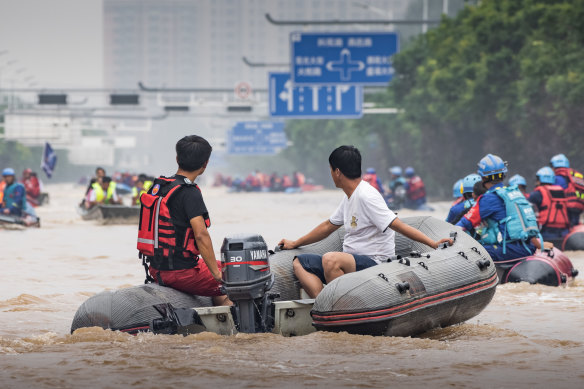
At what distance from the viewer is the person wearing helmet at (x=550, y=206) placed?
16688mm

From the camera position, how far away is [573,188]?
1739cm

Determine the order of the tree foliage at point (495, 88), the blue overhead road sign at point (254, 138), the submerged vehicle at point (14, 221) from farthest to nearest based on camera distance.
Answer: the blue overhead road sign at point (254, 138)
the tree foliage at point (495, 88)
the submerged vehicle at point (14, 221)

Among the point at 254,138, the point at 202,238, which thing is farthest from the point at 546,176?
the point at 254,138

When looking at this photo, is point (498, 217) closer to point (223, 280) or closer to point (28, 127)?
point (223, 280)

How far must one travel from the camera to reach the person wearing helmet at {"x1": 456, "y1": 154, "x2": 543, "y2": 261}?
1173 cm

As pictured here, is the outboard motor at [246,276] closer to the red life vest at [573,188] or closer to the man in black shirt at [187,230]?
the man in black shirt at [187,230]

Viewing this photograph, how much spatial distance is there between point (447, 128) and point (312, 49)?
13983mm

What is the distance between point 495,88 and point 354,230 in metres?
32.1

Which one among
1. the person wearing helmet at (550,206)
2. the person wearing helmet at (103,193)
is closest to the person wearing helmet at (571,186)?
the person wearing helmet at (550,206)

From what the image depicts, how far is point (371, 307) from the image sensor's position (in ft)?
27.4

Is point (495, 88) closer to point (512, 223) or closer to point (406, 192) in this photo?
point (406, 192)

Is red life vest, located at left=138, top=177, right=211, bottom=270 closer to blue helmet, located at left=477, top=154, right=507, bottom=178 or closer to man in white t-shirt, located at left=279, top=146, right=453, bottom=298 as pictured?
man in white t-shirt, located at left=279, top=146, right=453, bottom=298

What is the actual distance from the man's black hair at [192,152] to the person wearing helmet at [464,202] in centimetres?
534

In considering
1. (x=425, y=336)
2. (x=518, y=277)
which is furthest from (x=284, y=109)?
(x=425, y=336)
